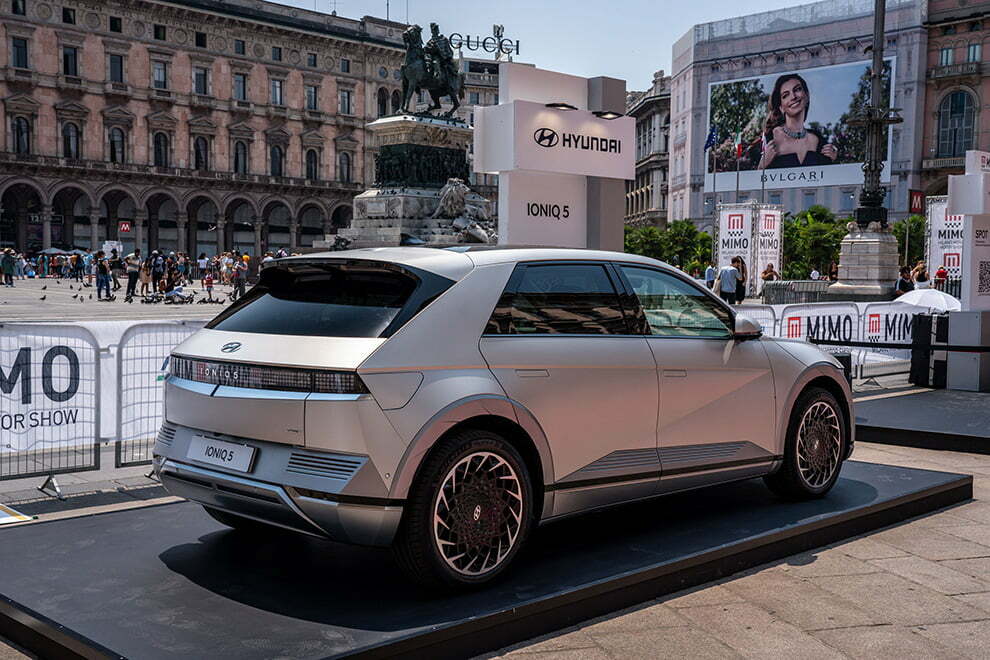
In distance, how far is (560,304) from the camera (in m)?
4.67

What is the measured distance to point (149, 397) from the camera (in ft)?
24.6

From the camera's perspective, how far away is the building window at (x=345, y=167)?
267ft

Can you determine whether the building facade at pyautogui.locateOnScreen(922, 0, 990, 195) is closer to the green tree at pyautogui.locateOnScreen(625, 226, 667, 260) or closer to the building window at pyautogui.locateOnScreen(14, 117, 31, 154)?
the green tree at pyautogui.locateOnScreen(625, 226, 667, 260)

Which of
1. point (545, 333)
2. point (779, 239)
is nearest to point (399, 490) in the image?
point (545, 333)

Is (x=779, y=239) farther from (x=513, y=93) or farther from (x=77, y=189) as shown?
(x=77, y=189)

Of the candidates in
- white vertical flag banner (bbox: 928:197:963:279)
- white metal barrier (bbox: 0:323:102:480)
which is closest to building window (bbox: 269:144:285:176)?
white vertical flag banner (bbox: 928:197:963:279)

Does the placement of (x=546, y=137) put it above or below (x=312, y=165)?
below

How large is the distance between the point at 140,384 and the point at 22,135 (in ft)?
213

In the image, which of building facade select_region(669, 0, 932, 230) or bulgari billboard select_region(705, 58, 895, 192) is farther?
bulgari billboard select_region(705, 58, 895, 192)

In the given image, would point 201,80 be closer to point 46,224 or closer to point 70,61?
point 70,61

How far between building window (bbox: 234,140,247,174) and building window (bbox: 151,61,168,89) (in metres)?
6.89

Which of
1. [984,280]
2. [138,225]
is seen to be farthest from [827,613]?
[138,225]

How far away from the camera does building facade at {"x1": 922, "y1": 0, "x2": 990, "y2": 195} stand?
75.2m

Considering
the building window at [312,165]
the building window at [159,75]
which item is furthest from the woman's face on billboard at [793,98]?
the building window at [159,75]
